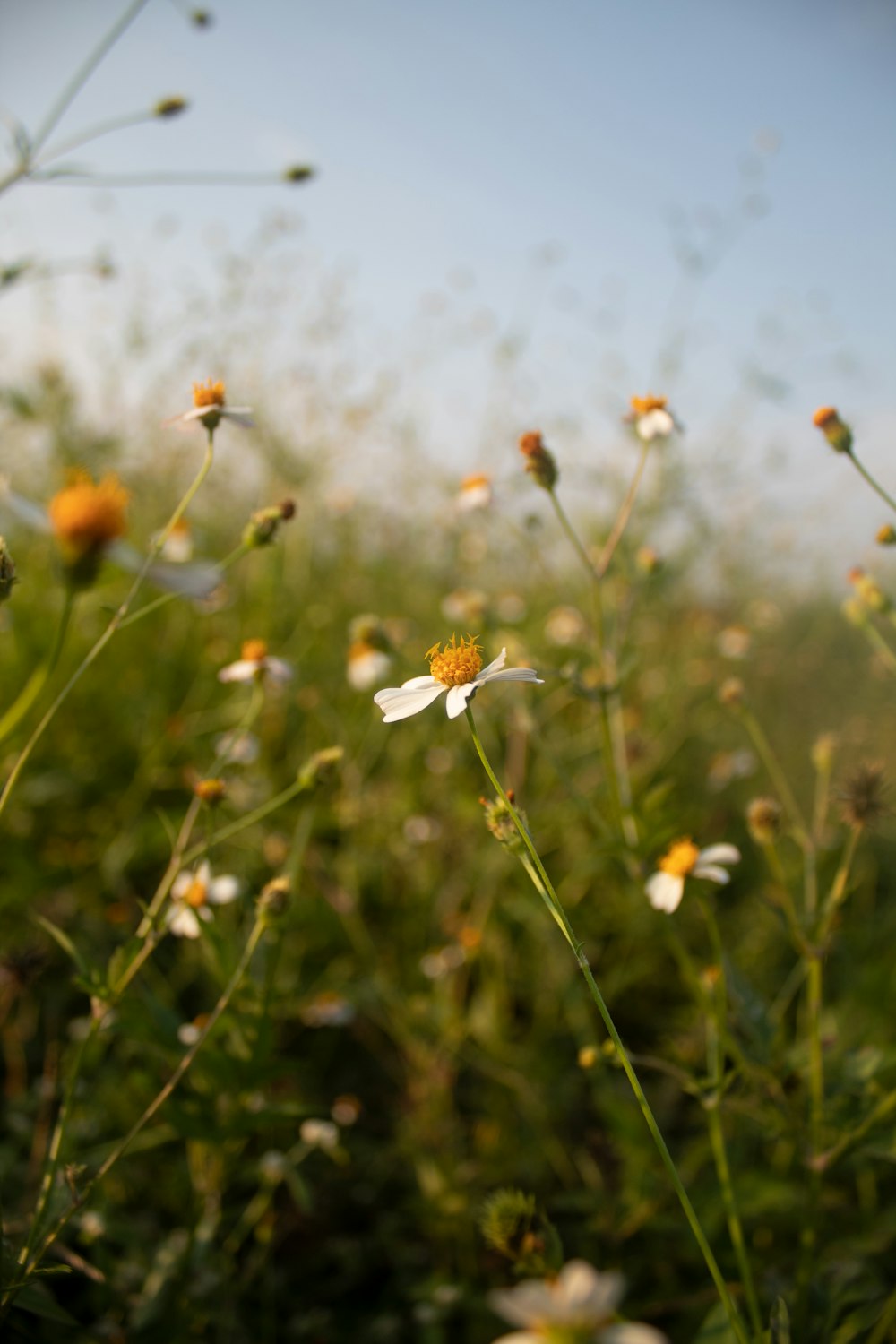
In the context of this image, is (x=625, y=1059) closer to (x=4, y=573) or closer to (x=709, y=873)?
(x=709, y=873)

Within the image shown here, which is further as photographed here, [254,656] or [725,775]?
[725,775]

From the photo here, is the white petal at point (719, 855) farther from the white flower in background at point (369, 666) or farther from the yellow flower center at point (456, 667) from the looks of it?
the white flower in background at point (369, 666)

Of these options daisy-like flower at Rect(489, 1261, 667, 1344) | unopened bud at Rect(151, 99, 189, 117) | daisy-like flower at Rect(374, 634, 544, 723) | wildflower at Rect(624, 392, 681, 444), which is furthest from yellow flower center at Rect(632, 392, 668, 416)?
daisy-like flower at Rect(489, 1261, 667, 1344)

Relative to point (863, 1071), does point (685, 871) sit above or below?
above

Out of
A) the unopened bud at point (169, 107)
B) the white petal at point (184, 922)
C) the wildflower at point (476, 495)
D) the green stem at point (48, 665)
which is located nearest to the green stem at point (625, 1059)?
the green stem at point (48, 665)

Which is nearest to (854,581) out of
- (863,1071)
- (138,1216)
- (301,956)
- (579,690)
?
(579,690)

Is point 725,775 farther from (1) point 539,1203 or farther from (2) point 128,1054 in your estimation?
(2) point 128,1054
